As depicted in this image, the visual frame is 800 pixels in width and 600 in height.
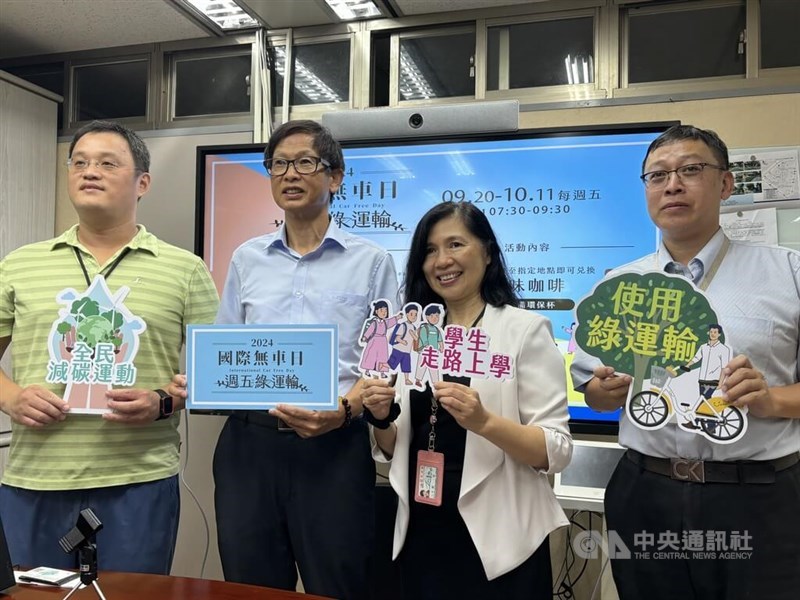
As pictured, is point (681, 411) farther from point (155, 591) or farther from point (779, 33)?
point (779, 33)

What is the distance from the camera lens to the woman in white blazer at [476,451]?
144 centimetres

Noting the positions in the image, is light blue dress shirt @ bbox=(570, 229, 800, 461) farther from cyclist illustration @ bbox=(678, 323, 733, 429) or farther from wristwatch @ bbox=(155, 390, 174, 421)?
wristwatch @ bbox=(155, 390, 174, 421)

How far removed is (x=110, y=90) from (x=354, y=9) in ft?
5.43

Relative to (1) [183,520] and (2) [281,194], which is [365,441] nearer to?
(2) [281,194]

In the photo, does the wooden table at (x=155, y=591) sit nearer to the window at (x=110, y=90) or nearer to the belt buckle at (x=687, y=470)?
the belt buckle at (x=687, y=470)

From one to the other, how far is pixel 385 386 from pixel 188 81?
118 inches

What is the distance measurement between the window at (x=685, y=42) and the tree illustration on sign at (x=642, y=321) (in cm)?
205

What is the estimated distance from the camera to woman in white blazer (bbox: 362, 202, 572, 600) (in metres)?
1.44

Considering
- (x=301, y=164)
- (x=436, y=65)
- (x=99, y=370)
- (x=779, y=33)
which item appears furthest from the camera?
(x=436, y=65)

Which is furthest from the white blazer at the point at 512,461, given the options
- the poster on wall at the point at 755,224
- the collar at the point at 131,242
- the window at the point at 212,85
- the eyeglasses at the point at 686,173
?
the window at the point at 212,85

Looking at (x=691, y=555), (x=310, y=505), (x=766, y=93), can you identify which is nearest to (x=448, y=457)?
(x=310, y=505)

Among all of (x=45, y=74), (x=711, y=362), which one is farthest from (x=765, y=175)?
(x=45, y=74)

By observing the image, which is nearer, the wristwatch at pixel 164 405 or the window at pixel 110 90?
the wristwatch at pixel 164 405

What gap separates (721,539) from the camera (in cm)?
144
